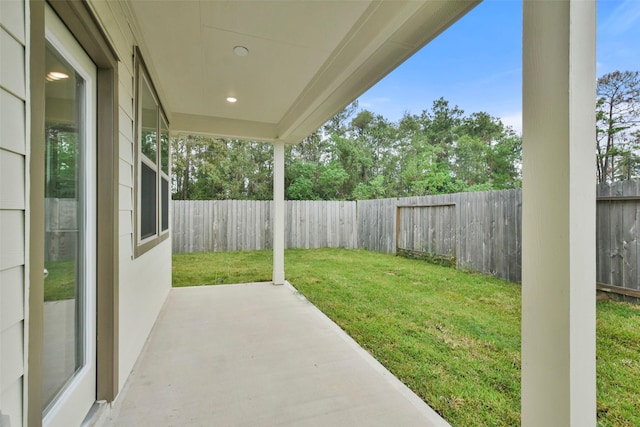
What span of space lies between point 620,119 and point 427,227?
342cm

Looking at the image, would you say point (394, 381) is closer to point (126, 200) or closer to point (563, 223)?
point (563, 223)

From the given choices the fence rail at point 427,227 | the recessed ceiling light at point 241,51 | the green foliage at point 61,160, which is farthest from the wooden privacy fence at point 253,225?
the green foliage at point 61,160

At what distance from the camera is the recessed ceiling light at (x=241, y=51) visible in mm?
2359

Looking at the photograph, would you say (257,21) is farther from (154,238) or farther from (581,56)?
(154,238)

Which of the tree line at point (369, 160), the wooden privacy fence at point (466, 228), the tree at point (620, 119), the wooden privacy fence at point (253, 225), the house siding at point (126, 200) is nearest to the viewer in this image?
the house siding at point (126, 200)

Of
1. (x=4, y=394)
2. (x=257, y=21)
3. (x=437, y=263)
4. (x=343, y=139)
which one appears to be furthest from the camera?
(x=343, y=139)

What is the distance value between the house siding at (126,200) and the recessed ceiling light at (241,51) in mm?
713

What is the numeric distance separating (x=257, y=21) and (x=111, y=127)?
1187mm

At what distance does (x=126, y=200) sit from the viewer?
1.94 m

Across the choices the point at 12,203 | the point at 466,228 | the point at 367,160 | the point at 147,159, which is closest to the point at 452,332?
the point at 466,228

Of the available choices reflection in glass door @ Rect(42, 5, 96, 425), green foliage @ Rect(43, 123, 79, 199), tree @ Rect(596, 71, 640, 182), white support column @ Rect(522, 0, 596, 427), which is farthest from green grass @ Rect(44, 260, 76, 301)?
tree @ Rect(596, 71, 640, 182)

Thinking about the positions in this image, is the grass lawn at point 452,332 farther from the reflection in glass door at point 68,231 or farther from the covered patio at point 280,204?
the reflection in glass door at point 68,231

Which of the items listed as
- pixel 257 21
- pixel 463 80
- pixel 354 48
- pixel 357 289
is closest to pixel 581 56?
pixel 354 48

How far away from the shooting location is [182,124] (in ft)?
13.4
